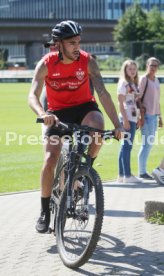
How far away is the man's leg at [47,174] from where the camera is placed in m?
6.13

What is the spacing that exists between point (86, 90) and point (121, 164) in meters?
4.70

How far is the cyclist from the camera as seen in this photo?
5.97 metres

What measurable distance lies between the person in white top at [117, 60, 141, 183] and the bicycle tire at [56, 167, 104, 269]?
486 centimetres

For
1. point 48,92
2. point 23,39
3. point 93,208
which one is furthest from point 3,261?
point 23,39

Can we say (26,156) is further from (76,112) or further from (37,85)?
(37,85)

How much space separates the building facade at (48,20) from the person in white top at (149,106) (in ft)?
292

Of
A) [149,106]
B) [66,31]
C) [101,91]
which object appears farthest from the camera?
[149,106]

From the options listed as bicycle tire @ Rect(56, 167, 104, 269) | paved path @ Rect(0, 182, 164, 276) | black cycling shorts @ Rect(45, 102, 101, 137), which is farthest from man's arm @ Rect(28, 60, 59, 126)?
paved path @ Rect(0, 182, 164, 276)

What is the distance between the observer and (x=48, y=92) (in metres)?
6.29

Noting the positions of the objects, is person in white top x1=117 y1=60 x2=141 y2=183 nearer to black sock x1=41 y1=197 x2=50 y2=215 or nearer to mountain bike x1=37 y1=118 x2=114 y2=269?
black sock x1=41 y1=197 x2=50 y2=215

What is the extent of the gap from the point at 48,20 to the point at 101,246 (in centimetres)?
9644

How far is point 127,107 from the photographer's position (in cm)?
1062

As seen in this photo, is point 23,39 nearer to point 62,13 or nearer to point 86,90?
point 62,13

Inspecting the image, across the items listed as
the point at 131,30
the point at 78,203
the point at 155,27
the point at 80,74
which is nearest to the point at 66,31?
the point at 80,74
